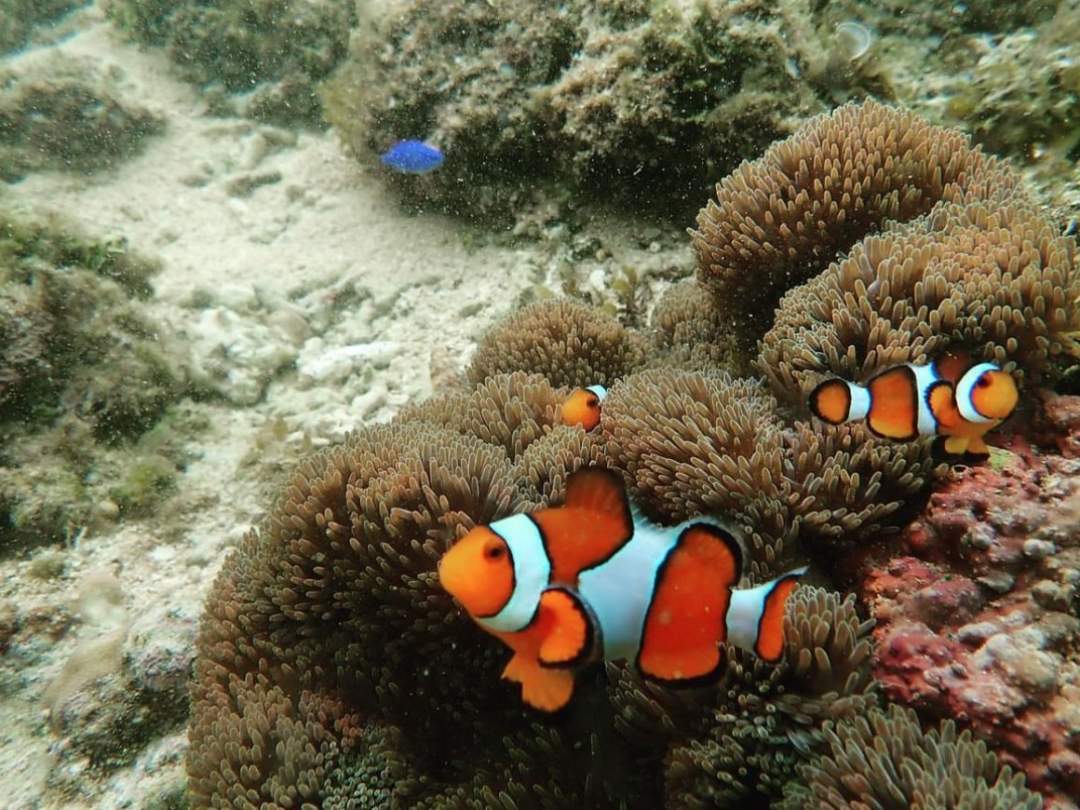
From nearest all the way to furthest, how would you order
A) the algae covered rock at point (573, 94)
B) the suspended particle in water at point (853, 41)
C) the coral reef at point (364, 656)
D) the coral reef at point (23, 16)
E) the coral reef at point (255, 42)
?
the coral reef at point (364, 656) < the algae covered rock at point (573, 94) < the suspended particle in water at point (853, 41) < the coral reef at point (255, 42) < the coral reef at point (23, 16)

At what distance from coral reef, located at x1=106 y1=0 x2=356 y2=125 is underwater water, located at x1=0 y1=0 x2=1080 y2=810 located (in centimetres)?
202

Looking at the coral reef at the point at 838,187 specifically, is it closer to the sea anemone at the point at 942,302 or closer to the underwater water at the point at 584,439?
the underwater water at the point at 584,439

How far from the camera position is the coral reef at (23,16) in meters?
9.71

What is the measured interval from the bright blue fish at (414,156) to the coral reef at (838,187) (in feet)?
9.79

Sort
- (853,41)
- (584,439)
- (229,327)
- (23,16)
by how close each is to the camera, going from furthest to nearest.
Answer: (23,16) < (229,327) < (853,41) < (584,439)

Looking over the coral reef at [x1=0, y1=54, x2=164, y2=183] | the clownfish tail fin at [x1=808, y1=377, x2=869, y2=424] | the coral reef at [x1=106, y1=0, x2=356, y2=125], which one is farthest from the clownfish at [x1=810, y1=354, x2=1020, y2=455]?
the coral reef at [x1=0, y1=54, x2=164, y2=183]

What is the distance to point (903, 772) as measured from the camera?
4.69 ft

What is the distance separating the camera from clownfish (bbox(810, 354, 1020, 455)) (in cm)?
192

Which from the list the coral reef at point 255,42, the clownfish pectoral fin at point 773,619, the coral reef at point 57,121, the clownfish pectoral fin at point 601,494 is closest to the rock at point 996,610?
the clownfish pectoral fin at point 773,619

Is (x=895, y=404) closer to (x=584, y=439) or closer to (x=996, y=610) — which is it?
(x=996, y=610)

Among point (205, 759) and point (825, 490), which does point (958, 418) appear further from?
point (205, 759)

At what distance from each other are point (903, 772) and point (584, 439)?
1.33 m

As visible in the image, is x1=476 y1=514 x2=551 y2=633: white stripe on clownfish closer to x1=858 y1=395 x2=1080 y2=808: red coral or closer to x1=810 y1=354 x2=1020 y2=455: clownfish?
x1=858 y1=395 x2=1080 y2=808: red coral

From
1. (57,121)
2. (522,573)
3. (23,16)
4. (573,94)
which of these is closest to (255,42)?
(57,121)
